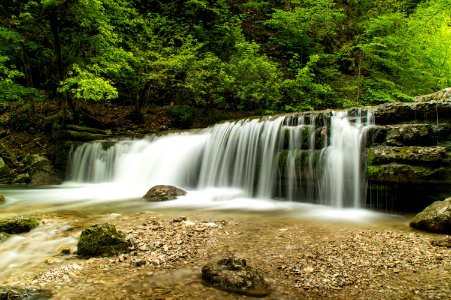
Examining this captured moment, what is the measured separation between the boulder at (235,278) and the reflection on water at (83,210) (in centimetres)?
209

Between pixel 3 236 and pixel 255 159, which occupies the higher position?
pixel 255 159

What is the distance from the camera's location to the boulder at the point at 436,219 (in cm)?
495

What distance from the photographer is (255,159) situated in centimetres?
952

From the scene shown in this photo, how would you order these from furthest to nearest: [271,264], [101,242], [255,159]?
[255,159], [101,242], [271,264]

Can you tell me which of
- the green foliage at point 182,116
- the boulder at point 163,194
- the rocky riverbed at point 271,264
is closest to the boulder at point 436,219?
the rocky riverbed at point 271,264

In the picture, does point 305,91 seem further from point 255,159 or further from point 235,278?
point 235,278

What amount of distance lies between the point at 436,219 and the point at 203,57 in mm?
13497

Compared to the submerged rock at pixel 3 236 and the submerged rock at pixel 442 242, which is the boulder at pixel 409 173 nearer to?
the submerged rock at pixel 442 242

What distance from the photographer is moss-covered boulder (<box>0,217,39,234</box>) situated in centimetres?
507

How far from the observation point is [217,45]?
1786cm

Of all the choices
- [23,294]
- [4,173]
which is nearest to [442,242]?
[23,294]

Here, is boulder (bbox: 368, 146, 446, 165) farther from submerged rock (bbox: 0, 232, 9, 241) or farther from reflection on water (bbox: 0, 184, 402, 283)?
submerged rock (bbox: 0, 232, 9, 241)

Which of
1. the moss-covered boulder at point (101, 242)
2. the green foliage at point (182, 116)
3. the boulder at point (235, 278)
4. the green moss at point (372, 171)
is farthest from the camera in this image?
the green foliage at point (182, 116)

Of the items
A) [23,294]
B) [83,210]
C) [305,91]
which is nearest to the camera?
[23,294]
